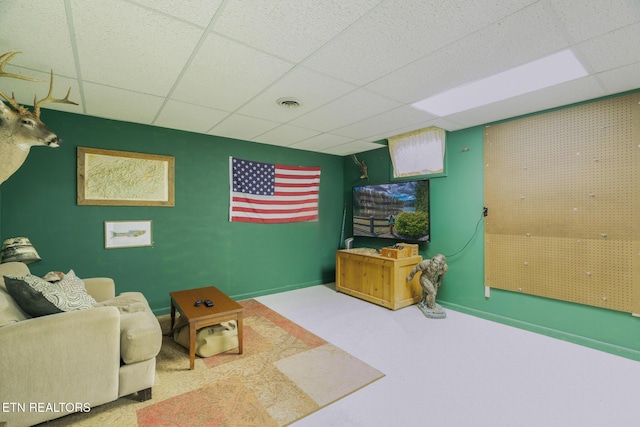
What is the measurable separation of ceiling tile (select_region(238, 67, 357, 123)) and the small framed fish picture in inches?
76.9

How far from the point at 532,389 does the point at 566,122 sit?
2558mm

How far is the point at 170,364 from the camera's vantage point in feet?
7.93

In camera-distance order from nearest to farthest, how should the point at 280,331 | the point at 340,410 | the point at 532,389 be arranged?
the point at 340,410
the point at 532,389
the point at 280,331

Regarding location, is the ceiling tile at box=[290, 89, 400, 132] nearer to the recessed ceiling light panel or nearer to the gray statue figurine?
the recessed ceiling light panel

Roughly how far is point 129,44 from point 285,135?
2.33 meters

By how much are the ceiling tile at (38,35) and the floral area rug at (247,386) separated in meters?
2.40

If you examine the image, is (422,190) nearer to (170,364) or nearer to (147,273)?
(170,364)

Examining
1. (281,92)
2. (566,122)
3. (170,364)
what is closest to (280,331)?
(170,364)

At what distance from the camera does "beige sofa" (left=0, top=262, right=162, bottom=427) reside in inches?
61.1

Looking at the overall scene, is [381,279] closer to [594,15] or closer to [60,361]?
[594,15]

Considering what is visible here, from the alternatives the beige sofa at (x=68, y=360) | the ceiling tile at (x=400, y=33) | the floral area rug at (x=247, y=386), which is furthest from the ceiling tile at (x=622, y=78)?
→ the beige sofa at (x=68, y=360)

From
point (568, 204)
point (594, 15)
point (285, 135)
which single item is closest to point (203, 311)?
point (285, 135)

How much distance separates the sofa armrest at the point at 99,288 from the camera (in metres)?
2.71

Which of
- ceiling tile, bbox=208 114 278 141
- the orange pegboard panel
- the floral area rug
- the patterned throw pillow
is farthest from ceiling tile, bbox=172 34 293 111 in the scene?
the orange pegboard panel
